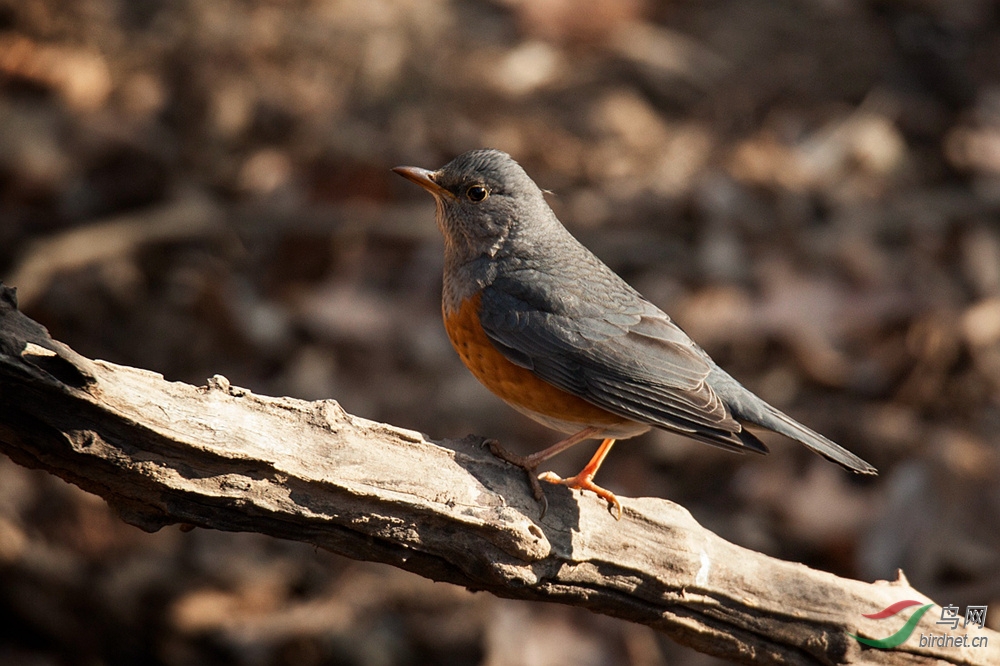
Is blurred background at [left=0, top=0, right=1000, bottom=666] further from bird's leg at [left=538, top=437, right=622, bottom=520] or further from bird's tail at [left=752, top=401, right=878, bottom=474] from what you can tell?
bird's tail at [left=752, top=401, right=878, bottom=474]

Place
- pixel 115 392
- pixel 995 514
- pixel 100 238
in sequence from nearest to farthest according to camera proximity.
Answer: pixel 115 392 → pixel 995 514 → pixel 100 238

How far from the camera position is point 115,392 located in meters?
2.83

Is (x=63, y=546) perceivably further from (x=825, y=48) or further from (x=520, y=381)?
(x=825, y=48)

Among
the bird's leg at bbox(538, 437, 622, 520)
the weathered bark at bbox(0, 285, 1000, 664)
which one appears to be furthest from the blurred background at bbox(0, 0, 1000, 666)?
the weathered bark at bbox(0, 285, 1000, 664)

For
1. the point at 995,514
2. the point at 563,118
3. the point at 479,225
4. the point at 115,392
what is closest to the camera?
the point at 115,392

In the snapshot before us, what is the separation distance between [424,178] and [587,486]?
175 cm

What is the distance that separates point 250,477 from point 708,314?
4916mm

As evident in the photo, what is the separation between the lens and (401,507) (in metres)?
3.17

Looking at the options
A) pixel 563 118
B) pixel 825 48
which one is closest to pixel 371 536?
pixel 563 118

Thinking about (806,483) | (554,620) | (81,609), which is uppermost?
(806,483)

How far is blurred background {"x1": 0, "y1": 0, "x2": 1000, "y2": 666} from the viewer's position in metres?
6.03

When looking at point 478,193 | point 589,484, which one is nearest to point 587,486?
point 589,484

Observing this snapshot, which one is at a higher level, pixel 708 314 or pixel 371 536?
pixel 708 314

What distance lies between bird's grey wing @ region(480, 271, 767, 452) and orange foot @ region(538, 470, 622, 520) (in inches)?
12.3
